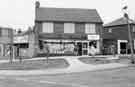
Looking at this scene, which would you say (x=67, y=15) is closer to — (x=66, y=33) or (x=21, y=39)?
(x=66, y=33)

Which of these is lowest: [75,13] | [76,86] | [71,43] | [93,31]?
[76,86]

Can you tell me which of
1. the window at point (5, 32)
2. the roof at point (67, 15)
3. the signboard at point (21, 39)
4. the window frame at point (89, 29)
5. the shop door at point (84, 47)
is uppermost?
the roof at point (67, 15)

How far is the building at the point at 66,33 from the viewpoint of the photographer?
29.2 m

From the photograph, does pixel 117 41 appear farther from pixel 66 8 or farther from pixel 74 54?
pixel 66 8

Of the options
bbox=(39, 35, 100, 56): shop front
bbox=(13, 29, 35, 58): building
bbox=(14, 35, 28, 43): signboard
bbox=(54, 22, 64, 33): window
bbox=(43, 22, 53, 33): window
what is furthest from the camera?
bbox=(14, 35, 28, 43): signboard

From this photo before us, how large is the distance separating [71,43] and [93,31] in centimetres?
401

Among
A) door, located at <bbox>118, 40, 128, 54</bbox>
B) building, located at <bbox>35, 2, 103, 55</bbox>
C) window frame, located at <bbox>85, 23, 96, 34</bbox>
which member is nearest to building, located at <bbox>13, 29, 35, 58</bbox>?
building, located at <bbox>35, 2, 103, 55</bbox>

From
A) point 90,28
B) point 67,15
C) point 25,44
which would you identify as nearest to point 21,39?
point 25,44

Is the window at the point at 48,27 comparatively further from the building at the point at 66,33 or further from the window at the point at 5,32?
the window at the point at 5,32

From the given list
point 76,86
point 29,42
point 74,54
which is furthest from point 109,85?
point 29,42

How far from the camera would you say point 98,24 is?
30.9 metres

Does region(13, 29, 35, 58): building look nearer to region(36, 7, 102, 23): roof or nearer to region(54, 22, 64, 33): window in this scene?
region(36, 7, 102, 23): roof

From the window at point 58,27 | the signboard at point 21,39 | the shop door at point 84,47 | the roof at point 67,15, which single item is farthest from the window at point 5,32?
the shop door at point 84,47

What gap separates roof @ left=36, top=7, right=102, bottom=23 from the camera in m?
30.2
